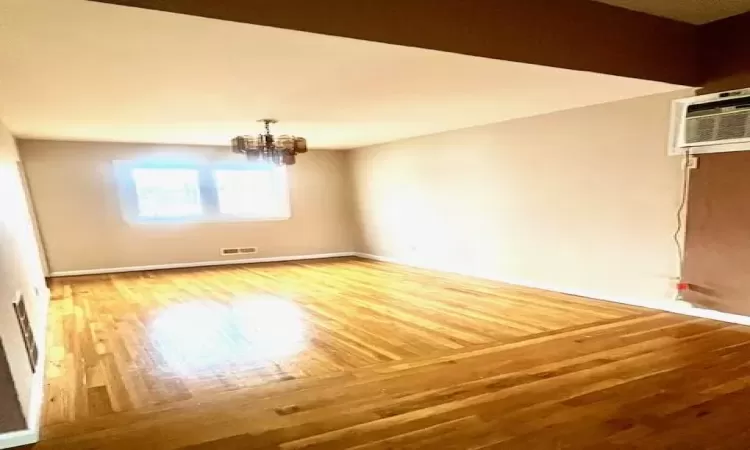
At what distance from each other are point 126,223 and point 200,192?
3.65 ft

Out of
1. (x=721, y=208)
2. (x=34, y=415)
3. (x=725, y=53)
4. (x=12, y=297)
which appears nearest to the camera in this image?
(x=34, y=415)

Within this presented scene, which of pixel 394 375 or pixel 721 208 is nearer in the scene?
pixel 394 375

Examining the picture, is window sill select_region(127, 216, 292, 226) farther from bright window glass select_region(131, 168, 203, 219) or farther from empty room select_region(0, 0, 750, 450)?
empty room select_region(0, 0, 750, 450)

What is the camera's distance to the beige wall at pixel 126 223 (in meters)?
6.49

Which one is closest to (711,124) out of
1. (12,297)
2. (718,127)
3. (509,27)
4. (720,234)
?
(718,127)

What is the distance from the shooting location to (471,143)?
577 cm

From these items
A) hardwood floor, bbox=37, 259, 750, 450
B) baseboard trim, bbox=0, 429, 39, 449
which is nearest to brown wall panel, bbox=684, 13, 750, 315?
hardwood floor, bbox=37, 259, 750, 450

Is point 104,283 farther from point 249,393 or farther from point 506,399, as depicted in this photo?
point 506,399

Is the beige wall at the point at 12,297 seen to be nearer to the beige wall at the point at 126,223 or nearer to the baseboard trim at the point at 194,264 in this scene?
the beige wall at the point at 126,223

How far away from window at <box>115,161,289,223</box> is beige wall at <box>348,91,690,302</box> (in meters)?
2.13

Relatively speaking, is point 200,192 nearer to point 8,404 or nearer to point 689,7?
point 8,404

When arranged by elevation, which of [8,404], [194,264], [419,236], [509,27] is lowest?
[194,264]

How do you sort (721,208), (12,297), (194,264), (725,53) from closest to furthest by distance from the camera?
1. (12,297)
2. (725,53)
3. (721,208)
4. (194,264)

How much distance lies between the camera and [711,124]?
3.53 meters
